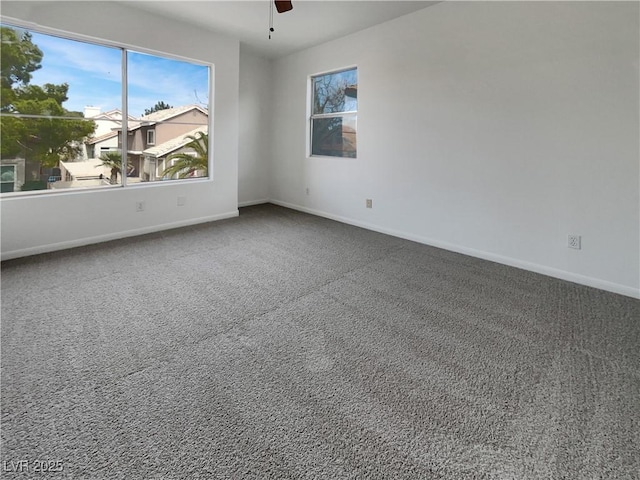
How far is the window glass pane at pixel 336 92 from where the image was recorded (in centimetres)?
505

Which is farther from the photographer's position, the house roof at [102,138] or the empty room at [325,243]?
the house roof at [102,138]

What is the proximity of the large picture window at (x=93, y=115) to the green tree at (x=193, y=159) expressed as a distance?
0.04 ft

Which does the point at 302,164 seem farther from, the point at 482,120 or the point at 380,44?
the point at 482,120

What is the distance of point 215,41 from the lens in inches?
191

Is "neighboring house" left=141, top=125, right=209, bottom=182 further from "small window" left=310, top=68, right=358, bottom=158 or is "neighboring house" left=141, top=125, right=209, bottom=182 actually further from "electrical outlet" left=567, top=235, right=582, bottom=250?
"electrical outlet" left=567, top=235, right=582, bottom=250

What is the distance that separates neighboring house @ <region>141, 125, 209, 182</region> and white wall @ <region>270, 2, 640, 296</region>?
7.41 feet

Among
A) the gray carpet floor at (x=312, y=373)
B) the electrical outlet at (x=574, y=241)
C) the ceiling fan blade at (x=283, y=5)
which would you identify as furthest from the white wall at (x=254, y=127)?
the electrical outlet at (x=574, y=241)

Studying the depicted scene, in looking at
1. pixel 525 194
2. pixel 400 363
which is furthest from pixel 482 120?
pixel 400 363

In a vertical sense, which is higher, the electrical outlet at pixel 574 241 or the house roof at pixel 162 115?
the house roof at pixel 162 115

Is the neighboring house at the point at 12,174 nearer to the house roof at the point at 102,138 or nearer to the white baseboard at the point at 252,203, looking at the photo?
the house roof at the point at 102,138

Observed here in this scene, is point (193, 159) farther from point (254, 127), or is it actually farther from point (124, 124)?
point (254, 127)

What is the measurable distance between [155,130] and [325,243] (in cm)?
264

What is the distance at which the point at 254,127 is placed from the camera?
628cm

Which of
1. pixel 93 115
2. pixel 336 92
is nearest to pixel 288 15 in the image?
pixel 336 92
